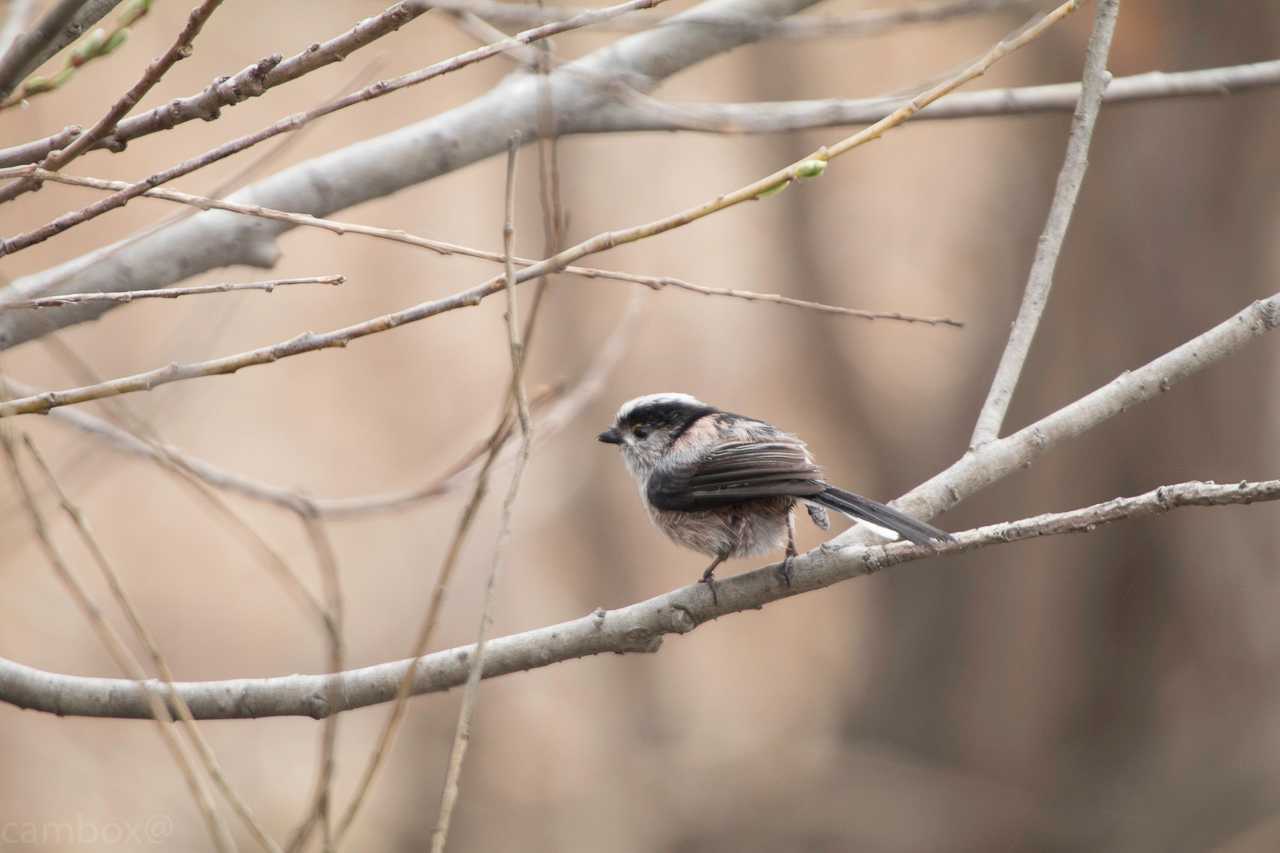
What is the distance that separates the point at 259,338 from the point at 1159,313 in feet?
24.0

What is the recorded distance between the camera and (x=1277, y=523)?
679 centimetres

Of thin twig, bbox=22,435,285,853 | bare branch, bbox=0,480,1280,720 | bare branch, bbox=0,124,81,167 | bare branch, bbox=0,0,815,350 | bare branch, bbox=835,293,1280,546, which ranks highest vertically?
bare branch, bbox=0,0,815,350

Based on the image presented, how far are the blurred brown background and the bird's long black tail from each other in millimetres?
2068

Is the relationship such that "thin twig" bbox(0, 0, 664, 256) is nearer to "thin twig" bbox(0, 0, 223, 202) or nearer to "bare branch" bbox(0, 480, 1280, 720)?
"thin twig" bbox(0, 0, 223, 202)

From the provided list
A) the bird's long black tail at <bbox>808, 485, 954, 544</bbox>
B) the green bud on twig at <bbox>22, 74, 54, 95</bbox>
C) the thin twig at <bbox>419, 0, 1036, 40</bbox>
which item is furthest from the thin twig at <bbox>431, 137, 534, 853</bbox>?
the bird's long black tail at <bbox>808, 485, 954, 544</bbox>

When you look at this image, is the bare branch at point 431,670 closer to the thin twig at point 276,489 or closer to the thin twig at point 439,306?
the thin twig at point 276,489

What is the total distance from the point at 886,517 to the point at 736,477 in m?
0.90

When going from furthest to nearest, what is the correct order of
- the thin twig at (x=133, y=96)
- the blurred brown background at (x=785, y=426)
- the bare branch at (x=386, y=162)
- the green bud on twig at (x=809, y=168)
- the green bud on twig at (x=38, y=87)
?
the blurred brown background at (x=785, y=426) → the bare branch at (x=386, y=162) → the green bud on twig at (x=809, y=168) → the green bud on twig at (x=38, y=87) → the thin twig at (x=133, y=96)

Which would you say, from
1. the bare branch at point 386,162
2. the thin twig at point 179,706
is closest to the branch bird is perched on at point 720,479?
the bare branch at point 386,162

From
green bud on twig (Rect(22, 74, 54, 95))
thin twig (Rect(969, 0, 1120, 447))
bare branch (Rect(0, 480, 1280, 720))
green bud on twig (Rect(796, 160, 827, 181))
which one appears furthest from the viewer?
thin twig (Rect(969, 0, 1120, 447))

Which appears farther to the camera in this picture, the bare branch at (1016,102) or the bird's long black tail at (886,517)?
the bare branch at (1016,102)

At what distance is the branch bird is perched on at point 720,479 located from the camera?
361 cm

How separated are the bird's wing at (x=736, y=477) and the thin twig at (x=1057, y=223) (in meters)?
0.62

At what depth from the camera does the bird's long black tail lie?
2.76m
